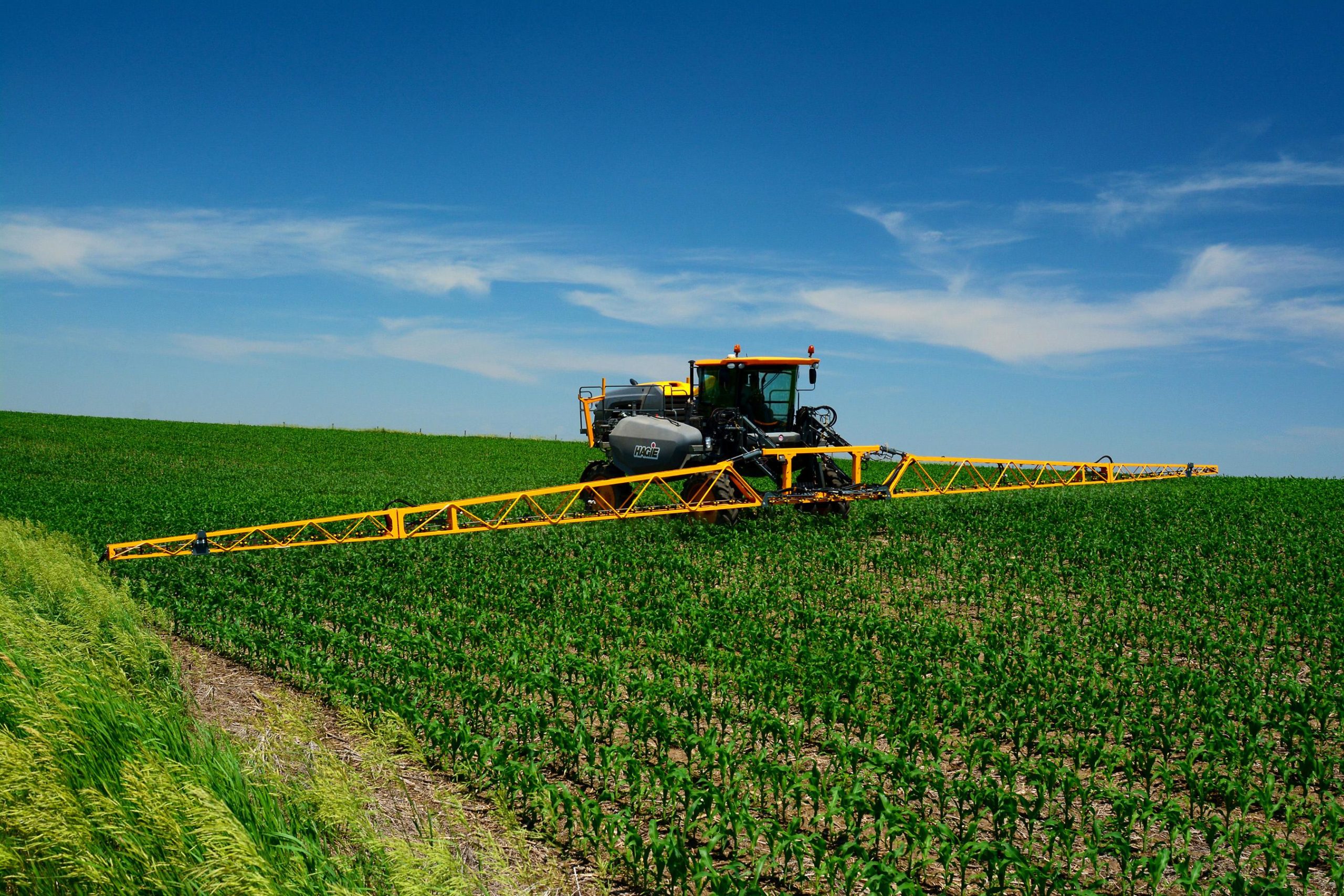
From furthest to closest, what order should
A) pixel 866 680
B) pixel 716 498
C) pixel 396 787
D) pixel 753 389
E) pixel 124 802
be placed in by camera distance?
pixel 753 389, pixel 716 498, pixel 866 680, pixel 396 787, pixel 124 802

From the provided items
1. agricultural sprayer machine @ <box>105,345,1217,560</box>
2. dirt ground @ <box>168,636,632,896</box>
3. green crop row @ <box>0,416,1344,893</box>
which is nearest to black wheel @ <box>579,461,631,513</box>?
agricultural sprayer machine @ <box>105,345,1217,560</box>

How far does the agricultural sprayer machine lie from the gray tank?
0.02 metres

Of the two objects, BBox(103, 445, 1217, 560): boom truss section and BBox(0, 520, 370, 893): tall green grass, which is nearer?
BBox(0, 520, 370, 893): tall green grass

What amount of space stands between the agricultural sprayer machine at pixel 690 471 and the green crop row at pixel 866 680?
513 mm

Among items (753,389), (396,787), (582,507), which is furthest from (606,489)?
(396,787)

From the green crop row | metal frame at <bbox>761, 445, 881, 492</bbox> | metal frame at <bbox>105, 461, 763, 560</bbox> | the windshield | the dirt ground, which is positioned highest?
the windshield

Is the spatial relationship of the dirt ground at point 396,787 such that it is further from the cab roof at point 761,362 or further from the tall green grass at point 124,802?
the cab roof at point 761,362

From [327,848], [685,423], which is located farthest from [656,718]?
[685,423]

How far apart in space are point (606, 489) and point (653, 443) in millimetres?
2051

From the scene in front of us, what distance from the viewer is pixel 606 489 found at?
16500 millimetres

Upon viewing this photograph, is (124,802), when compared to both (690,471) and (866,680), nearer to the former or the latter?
(866,680)

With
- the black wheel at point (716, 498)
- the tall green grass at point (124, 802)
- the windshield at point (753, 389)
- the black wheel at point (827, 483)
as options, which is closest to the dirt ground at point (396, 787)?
the tall green grass at point (124, 802)

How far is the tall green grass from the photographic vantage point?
3.44 m

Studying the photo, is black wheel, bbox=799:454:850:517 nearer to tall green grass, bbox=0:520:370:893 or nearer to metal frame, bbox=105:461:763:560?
metal frame, bbox=105:461:763:560
